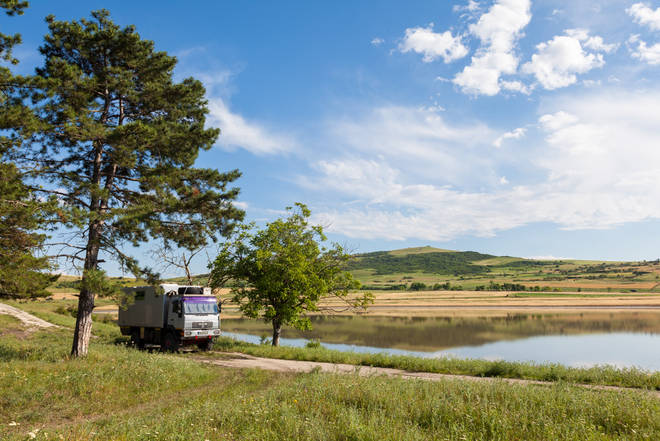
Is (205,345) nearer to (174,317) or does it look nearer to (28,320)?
(174,317)

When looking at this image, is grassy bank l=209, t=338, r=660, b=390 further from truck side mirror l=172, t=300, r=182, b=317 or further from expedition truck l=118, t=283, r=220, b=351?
truck side mirror l=172, t=300, r=182, b=317

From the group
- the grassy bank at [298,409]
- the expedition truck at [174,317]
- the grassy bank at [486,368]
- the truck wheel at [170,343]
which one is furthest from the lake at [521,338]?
the grassy bank at [298,409]

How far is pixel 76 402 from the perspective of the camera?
11.6 metres

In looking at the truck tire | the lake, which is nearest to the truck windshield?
the truck tire

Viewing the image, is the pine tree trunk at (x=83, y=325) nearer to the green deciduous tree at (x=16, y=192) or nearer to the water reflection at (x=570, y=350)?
the green deciduous tree at (x=16, y=192)

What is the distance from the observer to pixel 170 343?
78.3ft

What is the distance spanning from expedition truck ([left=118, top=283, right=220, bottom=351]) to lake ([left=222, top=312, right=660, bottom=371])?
941cm

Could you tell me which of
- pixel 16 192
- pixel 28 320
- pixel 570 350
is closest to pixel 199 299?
pixel 16 192

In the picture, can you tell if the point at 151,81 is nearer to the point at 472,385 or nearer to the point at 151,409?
the point at 151,409

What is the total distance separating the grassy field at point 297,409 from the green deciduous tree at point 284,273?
11.7 m

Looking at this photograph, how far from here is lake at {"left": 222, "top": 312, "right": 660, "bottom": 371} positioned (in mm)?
28922

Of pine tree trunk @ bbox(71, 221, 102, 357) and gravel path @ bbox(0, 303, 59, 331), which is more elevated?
pine tree trunk @ bbox(71, 221, 102, 357)

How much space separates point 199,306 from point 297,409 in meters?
→ 17.0

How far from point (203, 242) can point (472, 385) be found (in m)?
14.0
